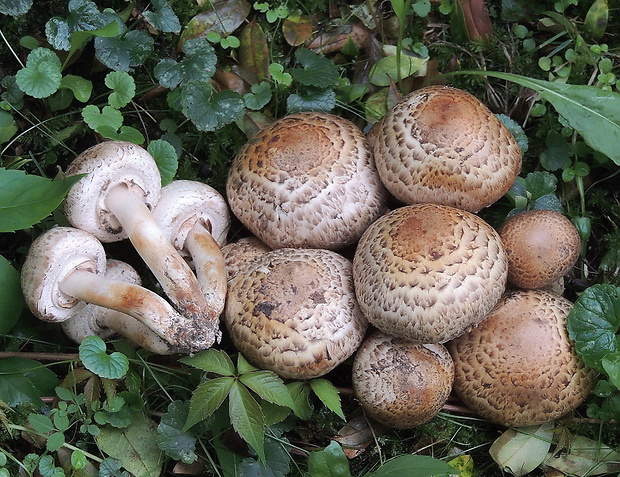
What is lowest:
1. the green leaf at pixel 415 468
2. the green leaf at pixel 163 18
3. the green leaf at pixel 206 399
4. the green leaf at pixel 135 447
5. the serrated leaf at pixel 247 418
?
the green leaf at pixel 415 468

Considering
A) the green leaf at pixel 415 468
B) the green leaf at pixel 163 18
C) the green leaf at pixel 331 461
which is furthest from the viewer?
the green leaf at pixel 163 18

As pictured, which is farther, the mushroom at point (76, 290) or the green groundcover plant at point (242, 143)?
the green groundcover plant at point (242, 143)

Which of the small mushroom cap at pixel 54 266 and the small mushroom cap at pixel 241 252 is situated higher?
the small mushroom cap at pixel 54 266

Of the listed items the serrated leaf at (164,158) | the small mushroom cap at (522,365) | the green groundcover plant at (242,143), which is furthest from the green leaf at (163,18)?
the small mushroom cap at (522,365)

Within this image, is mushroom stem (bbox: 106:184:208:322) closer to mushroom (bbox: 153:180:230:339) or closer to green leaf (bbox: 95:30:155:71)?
mushroom (bbox: 153:180:230:339)

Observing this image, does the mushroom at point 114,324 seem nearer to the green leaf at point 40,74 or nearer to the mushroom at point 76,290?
the mushroom at point 76,290

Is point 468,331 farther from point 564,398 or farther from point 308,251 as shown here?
point 308,251

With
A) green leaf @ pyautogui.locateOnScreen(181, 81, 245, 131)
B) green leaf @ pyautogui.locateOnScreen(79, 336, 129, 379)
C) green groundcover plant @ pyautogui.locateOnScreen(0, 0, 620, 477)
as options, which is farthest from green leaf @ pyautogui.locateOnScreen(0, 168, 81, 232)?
green leaf @ pyautogui.locateOnScreen(181, 81, 245, 131)
